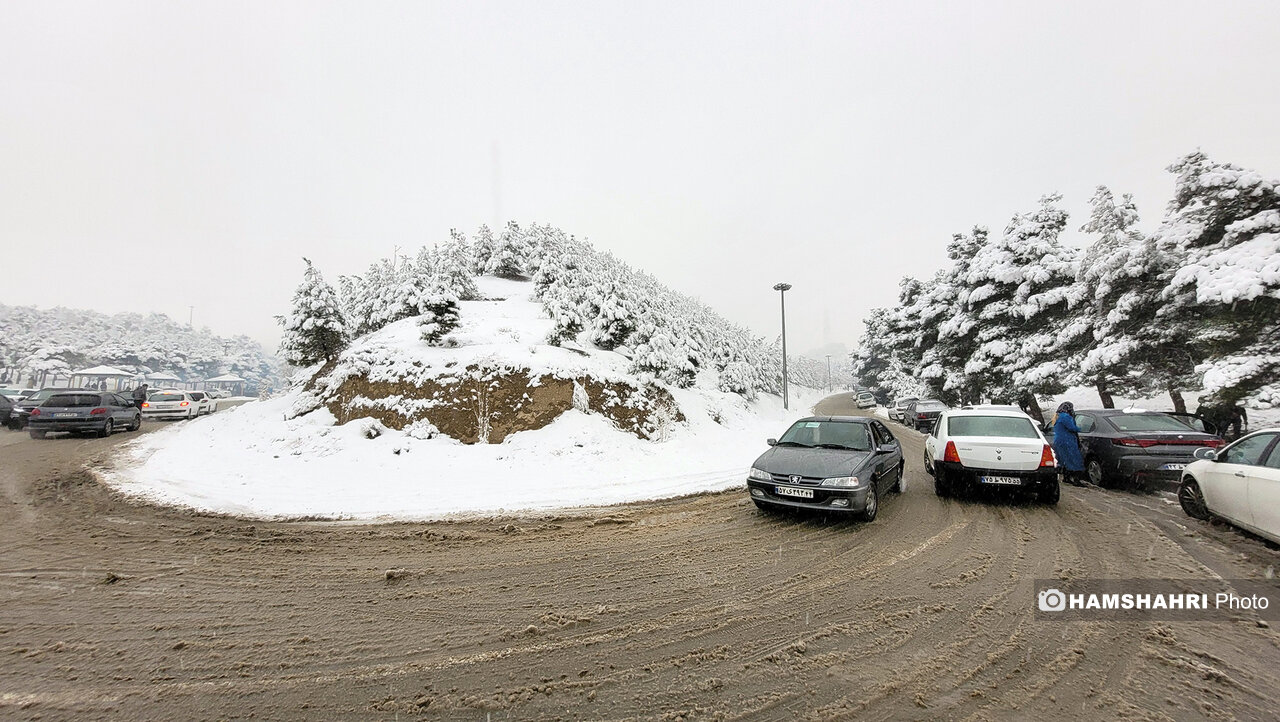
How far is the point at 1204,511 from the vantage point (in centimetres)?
648

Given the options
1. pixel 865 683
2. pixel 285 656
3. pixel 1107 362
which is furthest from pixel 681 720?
pixel 1107 362

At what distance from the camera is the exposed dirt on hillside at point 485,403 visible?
13.0 m

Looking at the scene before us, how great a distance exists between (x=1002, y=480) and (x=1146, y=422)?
4400 millimetres

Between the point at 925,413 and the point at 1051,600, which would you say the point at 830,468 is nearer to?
the point at 1051,600

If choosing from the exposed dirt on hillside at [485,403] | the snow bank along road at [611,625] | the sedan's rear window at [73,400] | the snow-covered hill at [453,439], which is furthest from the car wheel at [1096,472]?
the sedan's rear window at [73,400]

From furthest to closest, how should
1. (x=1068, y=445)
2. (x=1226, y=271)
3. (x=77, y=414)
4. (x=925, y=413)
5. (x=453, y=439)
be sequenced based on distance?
(x=925, y=413) → (x=77, y=414) → (x=453, y=439) → (x=1226, y=271) → (x=1068, y=445)

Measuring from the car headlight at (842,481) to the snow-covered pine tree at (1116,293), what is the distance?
48.5 feet

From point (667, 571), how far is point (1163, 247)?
18369mm

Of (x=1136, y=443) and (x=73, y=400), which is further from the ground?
(x=73, y=400)

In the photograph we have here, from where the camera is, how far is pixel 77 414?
1520 cm

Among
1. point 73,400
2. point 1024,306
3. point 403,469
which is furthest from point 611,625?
point 1024,306

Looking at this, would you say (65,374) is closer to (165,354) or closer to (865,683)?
(165,354)

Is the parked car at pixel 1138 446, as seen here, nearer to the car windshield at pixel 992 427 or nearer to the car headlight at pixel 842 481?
the car windshield at pixel 992 427

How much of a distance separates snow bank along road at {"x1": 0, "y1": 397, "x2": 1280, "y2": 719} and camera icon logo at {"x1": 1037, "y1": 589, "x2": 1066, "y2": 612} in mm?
153
